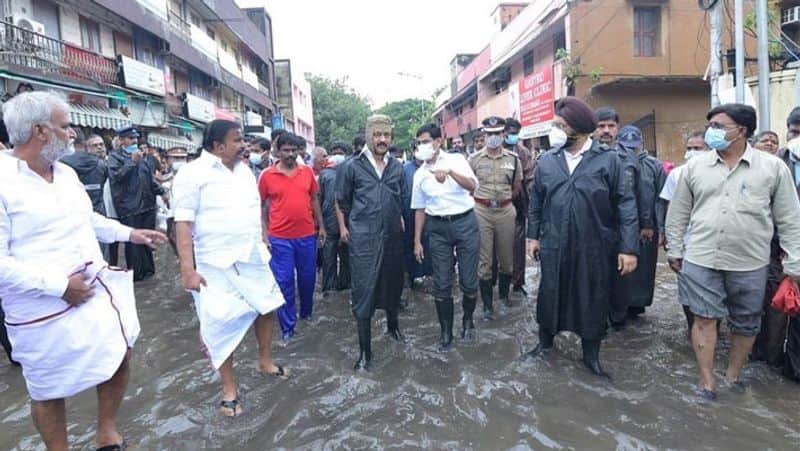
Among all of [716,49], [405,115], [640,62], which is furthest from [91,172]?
[405,115]

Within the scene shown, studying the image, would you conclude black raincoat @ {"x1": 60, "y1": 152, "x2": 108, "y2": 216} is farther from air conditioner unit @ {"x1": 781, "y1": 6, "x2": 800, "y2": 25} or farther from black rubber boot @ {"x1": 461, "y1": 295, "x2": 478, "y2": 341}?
air conditioner unit @ {"x1": 781, "y1": 6, "x2": 800, "y2": 25}

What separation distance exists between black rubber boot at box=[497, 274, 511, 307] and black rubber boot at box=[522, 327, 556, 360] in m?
1.46

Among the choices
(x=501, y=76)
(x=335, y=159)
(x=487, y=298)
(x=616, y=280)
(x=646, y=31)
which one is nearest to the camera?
(x=616, y=280)

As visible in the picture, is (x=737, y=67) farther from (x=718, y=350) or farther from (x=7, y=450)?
(x=7, y=450)

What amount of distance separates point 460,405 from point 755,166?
232 centimetres

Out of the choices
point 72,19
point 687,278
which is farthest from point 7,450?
point 72,19

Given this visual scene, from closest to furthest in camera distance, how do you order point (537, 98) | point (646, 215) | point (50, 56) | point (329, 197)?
point (646, 215) → point (329, 197) → point (50, 56) → point (537, 98)

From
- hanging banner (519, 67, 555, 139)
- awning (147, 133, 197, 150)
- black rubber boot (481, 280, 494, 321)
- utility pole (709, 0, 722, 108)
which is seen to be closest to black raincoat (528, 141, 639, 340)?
black rubber boot (481, 280, 494, 321)

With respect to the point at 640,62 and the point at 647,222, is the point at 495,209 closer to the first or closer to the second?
the point at 647,222

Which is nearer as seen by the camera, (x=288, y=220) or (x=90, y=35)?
(x=288, y=220)

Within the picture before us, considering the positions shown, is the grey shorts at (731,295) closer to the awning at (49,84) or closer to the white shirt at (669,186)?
the white shirt at (669,186)

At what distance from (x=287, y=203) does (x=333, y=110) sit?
51.8m

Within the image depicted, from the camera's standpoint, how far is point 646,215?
4.60m

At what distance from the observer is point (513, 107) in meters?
21.5
